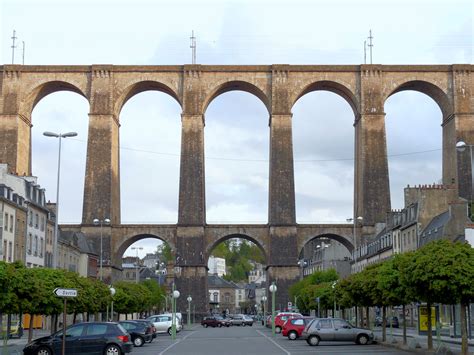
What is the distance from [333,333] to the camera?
3969cm

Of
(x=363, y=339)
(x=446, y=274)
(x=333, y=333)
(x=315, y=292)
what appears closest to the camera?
(x=446, y=274)

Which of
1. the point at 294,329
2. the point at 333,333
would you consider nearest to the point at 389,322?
the point at 294,329

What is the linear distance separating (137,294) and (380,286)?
3324cm

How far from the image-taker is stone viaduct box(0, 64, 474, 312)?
8238 cm

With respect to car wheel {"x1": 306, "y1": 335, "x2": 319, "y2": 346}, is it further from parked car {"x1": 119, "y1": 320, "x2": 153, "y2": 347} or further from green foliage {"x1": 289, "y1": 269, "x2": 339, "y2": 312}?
green foliage {"x1": 289, "y1": 269, "x2": 339, "y2": 312}

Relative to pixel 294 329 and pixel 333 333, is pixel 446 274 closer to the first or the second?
pixel 333 333

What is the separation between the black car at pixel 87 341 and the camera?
89.6ft

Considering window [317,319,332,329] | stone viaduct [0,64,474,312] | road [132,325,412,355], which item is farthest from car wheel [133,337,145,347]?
stone viaduct [0,64,474,312]

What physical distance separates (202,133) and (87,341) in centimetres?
5722

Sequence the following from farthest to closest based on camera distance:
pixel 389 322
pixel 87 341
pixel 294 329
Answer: pixel 389 322 < pixel 294 329 < pixel 87 341

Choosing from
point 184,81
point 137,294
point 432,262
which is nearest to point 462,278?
point 432,262

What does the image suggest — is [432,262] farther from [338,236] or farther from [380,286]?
[338,236]

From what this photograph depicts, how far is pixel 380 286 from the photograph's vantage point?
113ft

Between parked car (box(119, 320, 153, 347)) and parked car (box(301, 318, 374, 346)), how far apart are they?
8.16 meters
